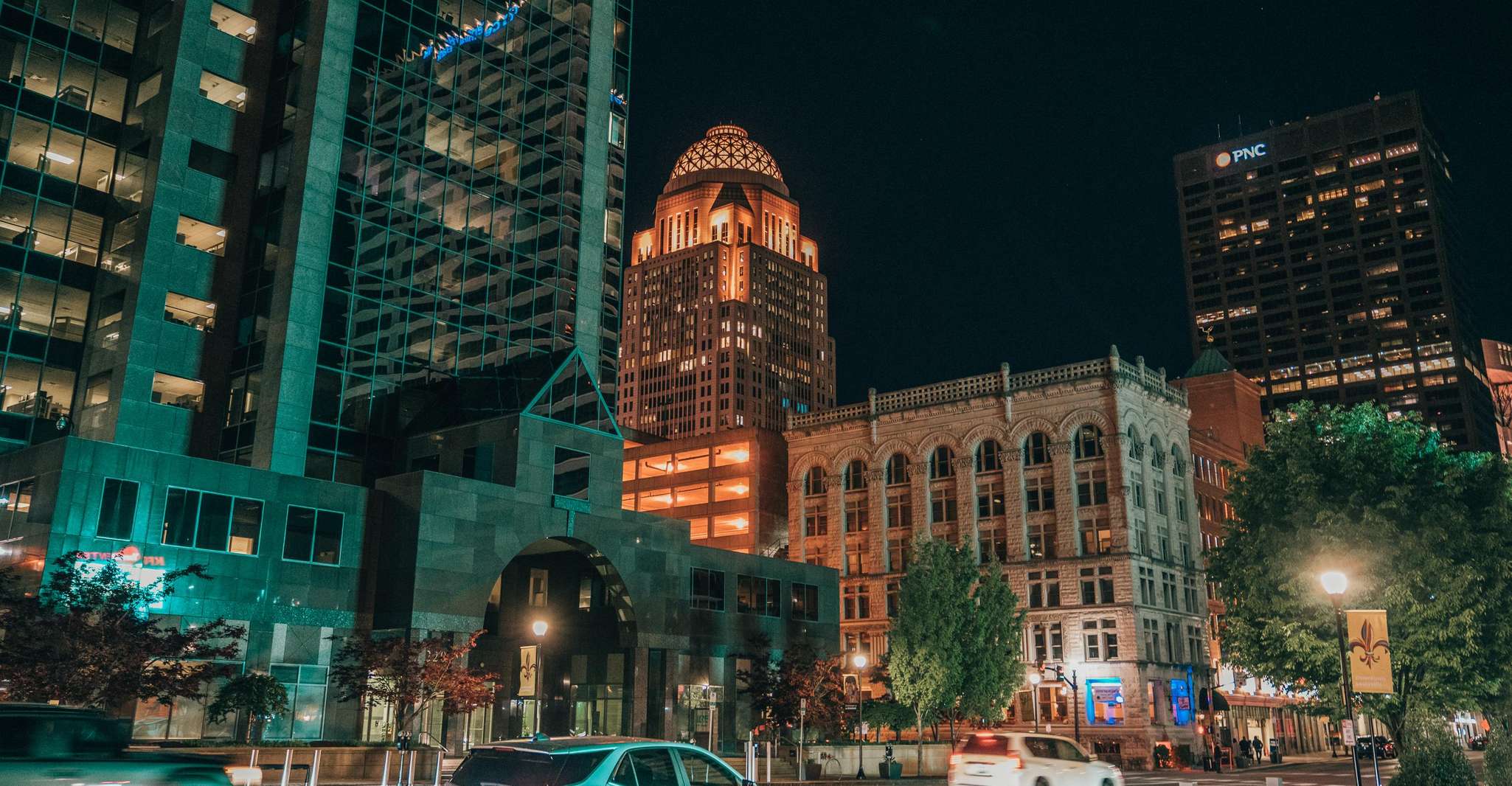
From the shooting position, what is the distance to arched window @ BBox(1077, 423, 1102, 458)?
80250mm

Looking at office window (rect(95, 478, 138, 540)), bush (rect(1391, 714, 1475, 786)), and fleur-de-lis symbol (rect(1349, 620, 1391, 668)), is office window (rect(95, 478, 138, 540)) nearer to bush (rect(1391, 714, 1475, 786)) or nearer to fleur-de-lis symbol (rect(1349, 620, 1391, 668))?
fleur-de-lis symbol (rect(1349, 620, 1391, 668))

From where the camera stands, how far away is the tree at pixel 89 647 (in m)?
30.7

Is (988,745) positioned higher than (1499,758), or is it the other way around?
(988,745)

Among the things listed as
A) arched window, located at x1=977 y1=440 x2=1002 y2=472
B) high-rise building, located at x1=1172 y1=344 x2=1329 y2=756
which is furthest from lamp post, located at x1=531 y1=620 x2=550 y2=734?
high-rise building, located at x1=1172 y1=344 x2=1329 y2=756

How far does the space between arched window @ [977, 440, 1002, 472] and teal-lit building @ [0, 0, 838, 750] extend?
1207 inches

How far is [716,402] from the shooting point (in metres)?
189

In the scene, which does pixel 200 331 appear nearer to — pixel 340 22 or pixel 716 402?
pixel 340 22

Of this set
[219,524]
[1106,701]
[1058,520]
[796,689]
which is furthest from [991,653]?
[219,524]

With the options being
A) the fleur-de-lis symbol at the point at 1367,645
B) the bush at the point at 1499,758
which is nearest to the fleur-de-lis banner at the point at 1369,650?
the fleur-de-lis symbol at the point at 1367,645

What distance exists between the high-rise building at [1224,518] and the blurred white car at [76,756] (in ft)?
229

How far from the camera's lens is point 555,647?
181 feet

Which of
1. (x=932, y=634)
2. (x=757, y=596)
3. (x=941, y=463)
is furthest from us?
(x=941, y=463)

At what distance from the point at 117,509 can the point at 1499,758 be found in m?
40.0

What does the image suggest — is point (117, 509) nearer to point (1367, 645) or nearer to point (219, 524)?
point (219, 524)
